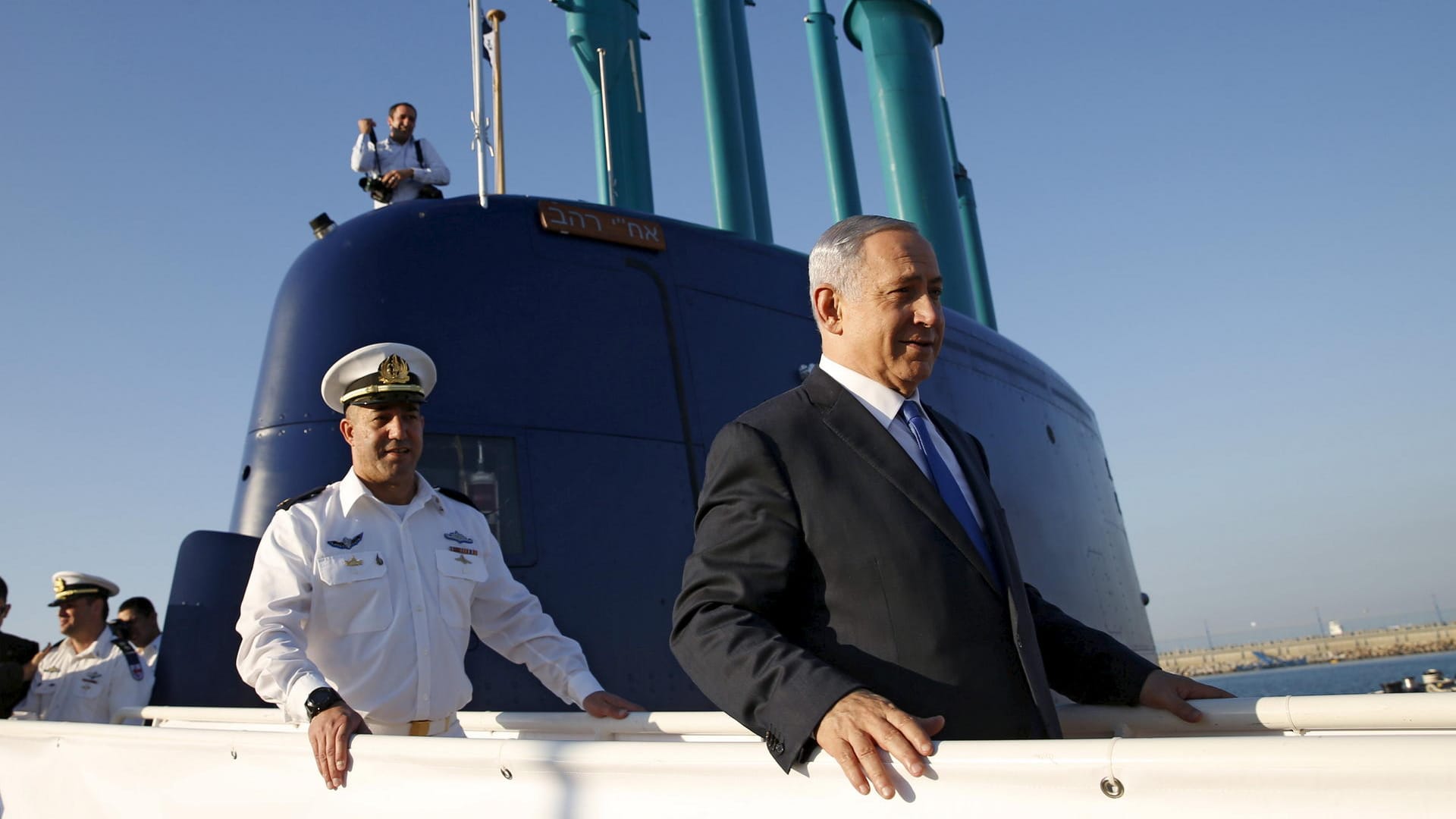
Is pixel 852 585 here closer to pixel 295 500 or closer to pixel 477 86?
pixel 295 500

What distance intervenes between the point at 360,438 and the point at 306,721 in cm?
90

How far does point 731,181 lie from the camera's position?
1345cm

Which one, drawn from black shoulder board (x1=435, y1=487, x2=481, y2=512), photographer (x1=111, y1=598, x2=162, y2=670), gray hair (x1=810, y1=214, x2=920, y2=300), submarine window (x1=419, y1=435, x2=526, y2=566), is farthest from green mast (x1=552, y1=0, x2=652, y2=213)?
gray hair (x1=810, y1=214, x2=920, y2=300)

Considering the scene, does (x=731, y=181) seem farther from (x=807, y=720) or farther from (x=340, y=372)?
(x=807, y=720)

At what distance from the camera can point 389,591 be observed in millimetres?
Result: 2969

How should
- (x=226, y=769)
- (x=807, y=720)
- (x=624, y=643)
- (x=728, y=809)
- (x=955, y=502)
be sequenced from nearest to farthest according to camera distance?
1. (x=807, y=720)
2. (x=728, y=809)
3. (x=955, y=502)
4. (x=226, y=769)
5. (x=624, y=643)

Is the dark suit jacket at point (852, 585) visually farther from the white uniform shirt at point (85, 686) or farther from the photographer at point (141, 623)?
the photographer at point (141, 623)

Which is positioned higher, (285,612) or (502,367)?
(502,367)

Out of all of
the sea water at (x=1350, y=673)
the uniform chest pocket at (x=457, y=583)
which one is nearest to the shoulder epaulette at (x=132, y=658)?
the uniform chest pocket at (x=457, y=583)

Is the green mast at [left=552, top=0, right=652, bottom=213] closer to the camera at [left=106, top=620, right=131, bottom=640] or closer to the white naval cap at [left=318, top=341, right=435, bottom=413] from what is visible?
the camera at [left=106, top=620, right=131, bottom=640]

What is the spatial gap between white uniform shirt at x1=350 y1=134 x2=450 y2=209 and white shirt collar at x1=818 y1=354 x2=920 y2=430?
15.8 feet

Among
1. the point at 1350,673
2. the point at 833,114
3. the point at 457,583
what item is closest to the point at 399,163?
the point at 457,583

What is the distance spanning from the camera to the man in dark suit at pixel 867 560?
5.55ft

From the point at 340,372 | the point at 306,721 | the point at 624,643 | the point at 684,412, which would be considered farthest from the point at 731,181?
the point at 306,721
